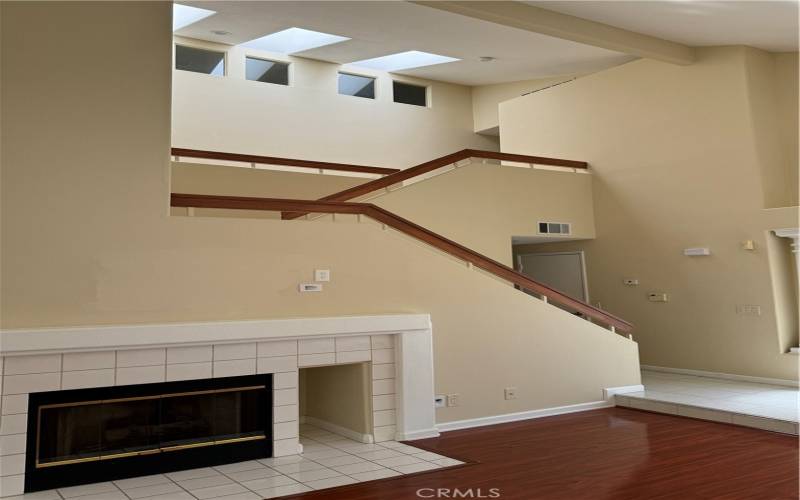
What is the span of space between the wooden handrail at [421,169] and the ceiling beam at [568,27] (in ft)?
5.99

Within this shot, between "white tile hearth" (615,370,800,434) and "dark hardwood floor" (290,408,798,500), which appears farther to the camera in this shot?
"white tile hearth" (615,370,800,434)

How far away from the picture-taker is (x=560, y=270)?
9711mm

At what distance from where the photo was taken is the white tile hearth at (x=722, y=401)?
5.55 metres

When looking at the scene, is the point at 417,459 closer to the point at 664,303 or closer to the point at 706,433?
the point at 706,433

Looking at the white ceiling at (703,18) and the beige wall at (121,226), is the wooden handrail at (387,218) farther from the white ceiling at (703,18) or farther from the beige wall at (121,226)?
the white ceiling at (703,18)

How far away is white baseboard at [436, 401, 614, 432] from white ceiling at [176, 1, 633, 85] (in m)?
4.81

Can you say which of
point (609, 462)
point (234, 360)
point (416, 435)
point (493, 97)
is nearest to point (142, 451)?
point (234, 360)

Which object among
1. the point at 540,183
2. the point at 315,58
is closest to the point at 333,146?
the point at 315,58

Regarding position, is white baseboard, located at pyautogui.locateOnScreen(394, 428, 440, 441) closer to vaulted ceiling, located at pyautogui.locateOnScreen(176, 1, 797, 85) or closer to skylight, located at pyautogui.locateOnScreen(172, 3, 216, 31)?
vaulted ceiling, located at pyautogui.locateOnScreen(176, 1, 797, 85)

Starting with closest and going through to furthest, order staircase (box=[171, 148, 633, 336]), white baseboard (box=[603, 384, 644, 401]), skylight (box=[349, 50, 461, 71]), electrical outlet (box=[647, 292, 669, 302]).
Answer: staircase (box=[171, 148, 633, 336])
white baseboard (box=[603, 384, 644, 401])
electrical outlet (box=[647, 292, 669, 302])
skylight (box=[349, 50, 461, 71])

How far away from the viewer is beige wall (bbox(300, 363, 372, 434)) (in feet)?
17.6

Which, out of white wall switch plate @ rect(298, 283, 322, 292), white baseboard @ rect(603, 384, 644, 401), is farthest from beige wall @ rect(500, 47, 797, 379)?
white wall switch plate @ rect(298, 283, 322, 292)

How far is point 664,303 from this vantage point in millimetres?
8461
